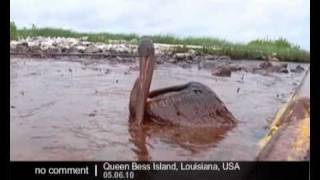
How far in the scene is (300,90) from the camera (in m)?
3.12

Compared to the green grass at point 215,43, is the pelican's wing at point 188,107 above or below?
below

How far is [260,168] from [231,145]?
5.9 inches

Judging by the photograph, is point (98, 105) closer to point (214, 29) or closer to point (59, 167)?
point (59, 167)

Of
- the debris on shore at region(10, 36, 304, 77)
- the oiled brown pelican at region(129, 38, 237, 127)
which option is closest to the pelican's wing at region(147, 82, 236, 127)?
the oiled brown pelican at region(129, 38, 237, 127)

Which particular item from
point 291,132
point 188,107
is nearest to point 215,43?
point 188,107

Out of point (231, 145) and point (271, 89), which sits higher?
point (271, 89)
